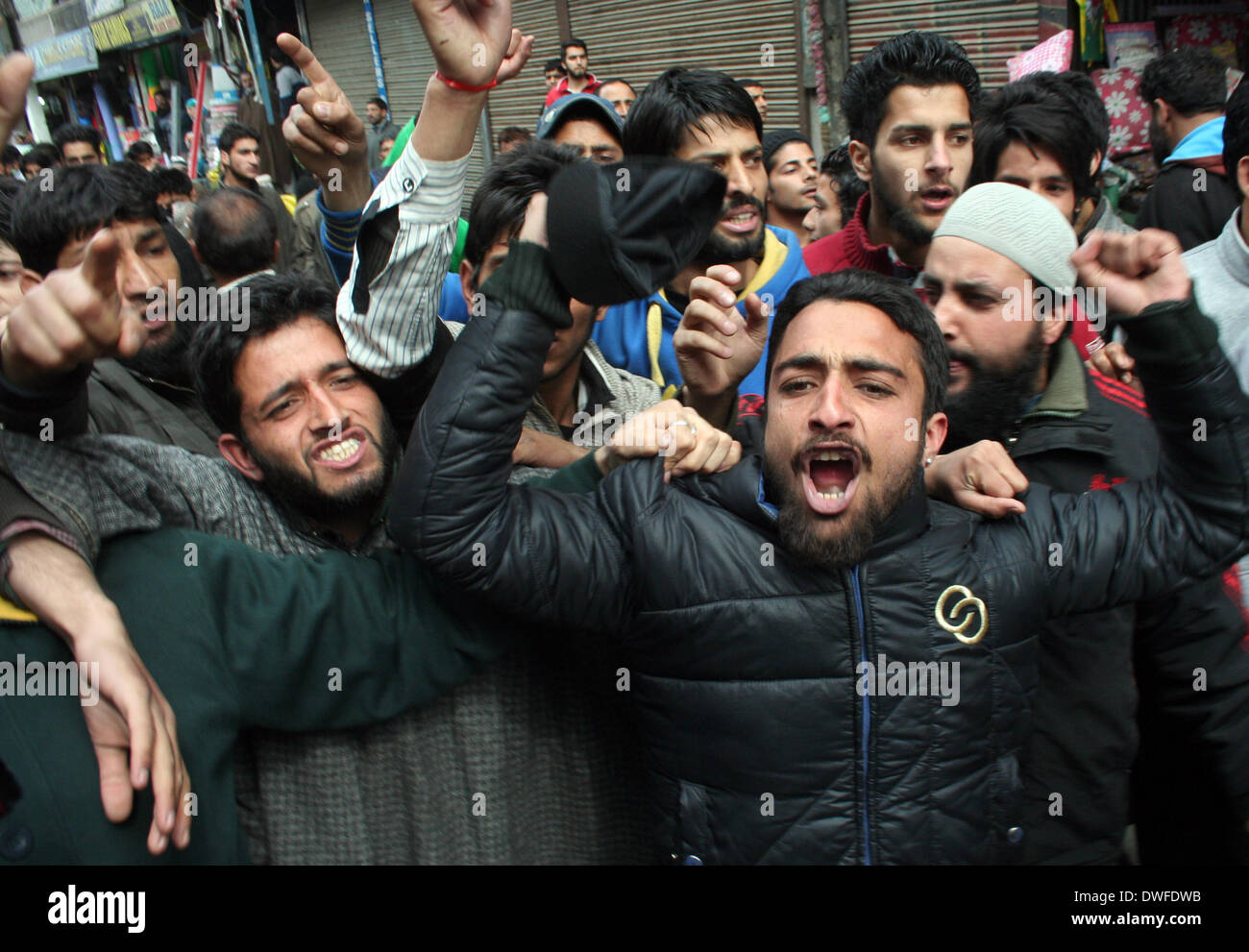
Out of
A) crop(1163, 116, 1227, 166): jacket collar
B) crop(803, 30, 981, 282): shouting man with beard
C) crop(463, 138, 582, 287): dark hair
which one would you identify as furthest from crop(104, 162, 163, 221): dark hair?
crop(1163, 116, 1227, 166): jacket collar

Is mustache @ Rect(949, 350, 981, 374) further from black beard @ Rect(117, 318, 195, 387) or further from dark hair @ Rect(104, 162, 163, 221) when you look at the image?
dark hair @ Rect(104, 162, 163, 221)

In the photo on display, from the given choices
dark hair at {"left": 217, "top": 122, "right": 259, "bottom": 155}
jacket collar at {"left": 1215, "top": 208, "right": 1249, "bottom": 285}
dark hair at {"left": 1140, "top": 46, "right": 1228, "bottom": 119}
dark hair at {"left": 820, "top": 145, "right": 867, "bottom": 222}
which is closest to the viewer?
jacket collar at {"left": 1215, "top": 208, "right": 1249, "bottom": 285}

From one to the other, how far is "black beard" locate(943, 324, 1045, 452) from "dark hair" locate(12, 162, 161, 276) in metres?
2.54

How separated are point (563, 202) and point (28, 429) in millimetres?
870

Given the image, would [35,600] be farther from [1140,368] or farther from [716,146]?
[716,146]

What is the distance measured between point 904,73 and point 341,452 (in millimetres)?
2470

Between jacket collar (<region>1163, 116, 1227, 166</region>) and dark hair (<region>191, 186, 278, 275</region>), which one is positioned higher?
jacket collar (<region>1163, 116, 1227, 166</region>)

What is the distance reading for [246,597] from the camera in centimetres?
152

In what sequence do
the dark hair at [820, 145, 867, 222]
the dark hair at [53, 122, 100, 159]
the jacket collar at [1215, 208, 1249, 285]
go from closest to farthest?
the jacket collar at [1215, 208, 1249, 285], the dark hair at [820, 145, 867, 222], the dark hair at [53, 122, 100, 159]

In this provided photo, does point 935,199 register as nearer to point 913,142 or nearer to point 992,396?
point 913,142

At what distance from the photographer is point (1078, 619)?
5.86 ft

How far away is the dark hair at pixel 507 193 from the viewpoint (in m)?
2.23

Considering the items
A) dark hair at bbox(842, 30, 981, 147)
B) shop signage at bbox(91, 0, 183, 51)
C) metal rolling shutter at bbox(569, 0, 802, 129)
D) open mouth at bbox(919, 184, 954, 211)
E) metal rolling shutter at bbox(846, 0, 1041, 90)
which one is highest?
shop signage at bbox(91, 0, 183, 51)

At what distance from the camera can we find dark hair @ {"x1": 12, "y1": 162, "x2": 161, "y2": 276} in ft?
9.14
